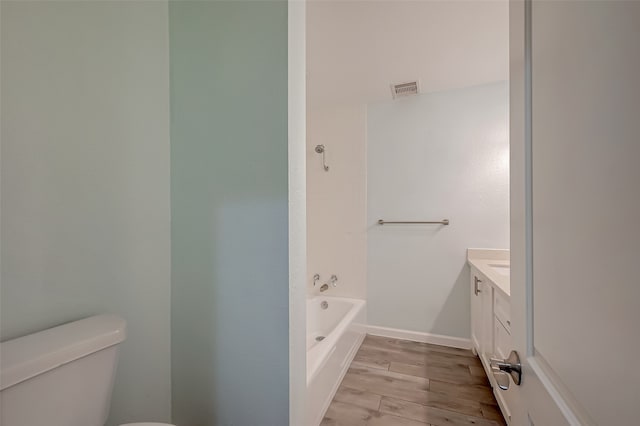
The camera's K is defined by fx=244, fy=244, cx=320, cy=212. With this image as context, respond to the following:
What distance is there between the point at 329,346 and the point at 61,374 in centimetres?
127

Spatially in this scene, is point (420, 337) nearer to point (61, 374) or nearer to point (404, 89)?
point (404, 89)

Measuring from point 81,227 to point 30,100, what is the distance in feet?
1.21

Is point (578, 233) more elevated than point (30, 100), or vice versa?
point (30, 100)

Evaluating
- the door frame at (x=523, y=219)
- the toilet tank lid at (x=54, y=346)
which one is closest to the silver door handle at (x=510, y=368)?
the door frame at (x=523, y=219)

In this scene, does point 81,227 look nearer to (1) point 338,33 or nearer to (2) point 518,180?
(2) point 518,180

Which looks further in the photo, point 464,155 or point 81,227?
point 464,155

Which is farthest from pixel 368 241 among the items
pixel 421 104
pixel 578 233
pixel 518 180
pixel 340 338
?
pixel 578 233

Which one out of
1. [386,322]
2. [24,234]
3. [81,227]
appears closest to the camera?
[24,234]

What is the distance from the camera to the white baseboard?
7.29ft

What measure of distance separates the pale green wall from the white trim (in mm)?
25

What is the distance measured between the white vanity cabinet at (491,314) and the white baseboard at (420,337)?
139mm

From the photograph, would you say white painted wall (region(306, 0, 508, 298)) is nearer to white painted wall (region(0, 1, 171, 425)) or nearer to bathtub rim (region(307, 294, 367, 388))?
bathtub rim (region(307, 294, 367, 388))

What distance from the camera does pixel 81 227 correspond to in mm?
771

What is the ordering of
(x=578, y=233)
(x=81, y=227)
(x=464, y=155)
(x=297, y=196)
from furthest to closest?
(x=464, y=155) → (x=297, y=196) → (x=81, y=227) → (x=578, y=233)
